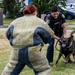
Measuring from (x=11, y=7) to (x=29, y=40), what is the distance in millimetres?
22403

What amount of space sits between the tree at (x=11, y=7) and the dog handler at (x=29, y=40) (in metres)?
21.6

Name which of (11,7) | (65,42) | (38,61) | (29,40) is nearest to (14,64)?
(38,61)

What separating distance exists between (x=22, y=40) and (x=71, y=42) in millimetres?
3180

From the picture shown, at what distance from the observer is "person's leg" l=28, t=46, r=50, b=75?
5.52m

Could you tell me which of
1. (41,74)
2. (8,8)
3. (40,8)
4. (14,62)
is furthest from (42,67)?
(8,8)

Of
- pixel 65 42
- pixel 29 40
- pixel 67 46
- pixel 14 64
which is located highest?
pixel 29 40

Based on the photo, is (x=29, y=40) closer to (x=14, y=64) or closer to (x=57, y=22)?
(x=14, y=64)

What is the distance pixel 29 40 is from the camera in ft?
18.0

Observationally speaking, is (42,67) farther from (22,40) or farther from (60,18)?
(60,18)

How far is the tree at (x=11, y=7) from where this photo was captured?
27375mm

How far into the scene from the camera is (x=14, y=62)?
567cm

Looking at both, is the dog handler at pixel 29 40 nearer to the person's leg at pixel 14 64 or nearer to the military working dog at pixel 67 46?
the person's leg at pixel 14 64

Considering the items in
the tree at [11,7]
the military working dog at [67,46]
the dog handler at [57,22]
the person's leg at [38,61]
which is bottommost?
the tree at [11,7]

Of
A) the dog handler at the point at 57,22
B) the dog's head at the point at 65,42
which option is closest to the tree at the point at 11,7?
the dog handler at the point at 57,22
